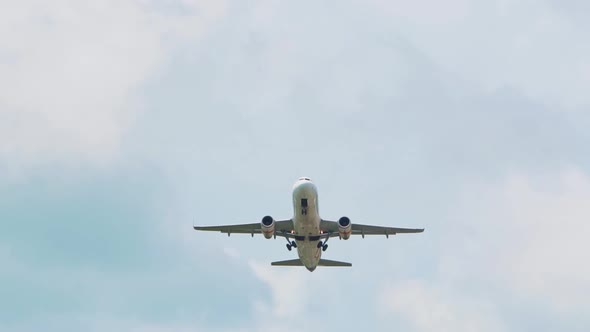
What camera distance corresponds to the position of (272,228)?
130875mm

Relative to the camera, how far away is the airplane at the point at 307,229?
126812 mm

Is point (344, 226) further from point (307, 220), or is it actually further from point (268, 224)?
point (268, 224)

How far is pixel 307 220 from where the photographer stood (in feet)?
423

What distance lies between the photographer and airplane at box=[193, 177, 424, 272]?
416 ft

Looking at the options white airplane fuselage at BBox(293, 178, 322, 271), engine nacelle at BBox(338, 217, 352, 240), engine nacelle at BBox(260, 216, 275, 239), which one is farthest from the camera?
engine nacelle at BBox(338, 217, 352, 240)

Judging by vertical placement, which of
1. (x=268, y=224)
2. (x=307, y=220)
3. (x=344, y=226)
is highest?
(x=268, y=224)

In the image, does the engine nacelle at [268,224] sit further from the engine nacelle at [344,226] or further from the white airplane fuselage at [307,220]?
the engine nacelle at [344,226]

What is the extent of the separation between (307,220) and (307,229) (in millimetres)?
1789

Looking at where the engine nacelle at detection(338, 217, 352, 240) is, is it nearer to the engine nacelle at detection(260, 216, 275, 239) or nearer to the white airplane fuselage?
the white airplane fuselage

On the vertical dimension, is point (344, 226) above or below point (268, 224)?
below

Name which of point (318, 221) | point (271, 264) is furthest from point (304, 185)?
point (271, 264)

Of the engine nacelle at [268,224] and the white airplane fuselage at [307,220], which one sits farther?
the engine nacelle at [268,224]

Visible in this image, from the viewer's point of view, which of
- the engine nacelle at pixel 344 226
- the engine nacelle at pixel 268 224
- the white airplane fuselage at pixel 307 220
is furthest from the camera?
the engine nacelle at pixel 344 226

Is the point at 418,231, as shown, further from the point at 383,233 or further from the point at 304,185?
the point at 304,185
